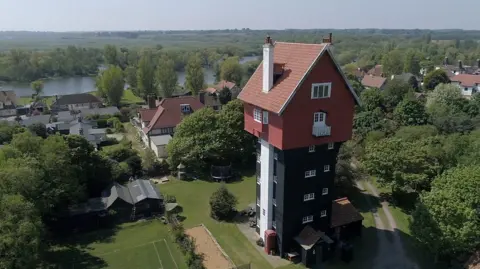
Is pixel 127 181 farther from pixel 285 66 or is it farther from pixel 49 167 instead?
pixel 285 66

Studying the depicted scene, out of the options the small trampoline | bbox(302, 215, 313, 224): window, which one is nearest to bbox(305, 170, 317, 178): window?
bbox(302, 215, 313, 224): window

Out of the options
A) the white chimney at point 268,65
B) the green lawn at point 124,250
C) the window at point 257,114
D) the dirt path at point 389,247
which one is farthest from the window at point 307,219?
the white chimney at point 268,65

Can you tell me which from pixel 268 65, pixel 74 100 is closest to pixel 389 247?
pixel 268 65

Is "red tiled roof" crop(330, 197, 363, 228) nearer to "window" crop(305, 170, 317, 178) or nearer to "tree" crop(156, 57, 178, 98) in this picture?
"window" crop(305, 170, 317, 178)

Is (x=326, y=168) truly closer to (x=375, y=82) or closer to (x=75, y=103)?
(x=75, y=103)

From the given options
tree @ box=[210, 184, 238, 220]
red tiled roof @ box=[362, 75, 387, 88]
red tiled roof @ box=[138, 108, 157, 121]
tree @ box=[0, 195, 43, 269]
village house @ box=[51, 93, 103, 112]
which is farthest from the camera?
red tiled roof @ box=[362, 75, 387, 88]

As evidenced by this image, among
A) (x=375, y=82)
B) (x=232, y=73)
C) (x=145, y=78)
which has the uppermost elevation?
(x=145, y=78)
